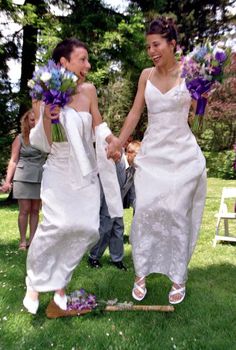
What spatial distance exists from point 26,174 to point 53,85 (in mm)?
3592

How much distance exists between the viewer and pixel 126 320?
409 cm

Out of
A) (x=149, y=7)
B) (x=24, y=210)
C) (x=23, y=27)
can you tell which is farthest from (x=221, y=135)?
(x=24, y=210)

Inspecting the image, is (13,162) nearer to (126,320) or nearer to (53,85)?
(53,85)

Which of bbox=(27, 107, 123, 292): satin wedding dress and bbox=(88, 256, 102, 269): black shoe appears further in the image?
bbox=(88, 256, 102, 269): black shoe

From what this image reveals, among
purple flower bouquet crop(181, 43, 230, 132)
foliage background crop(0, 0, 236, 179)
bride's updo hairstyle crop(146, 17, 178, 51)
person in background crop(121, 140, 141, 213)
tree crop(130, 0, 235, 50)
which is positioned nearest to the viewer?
purple flower bouquet crop(181, 43, 230, 132)

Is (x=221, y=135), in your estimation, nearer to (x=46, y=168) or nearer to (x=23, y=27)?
(x=23, y=27)

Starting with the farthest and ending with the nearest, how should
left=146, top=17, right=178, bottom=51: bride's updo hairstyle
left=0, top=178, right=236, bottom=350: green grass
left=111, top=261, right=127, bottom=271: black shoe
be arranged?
left=111, top=261, right=127, bottom=271: black shoe, left=146, top=17, right=178, bottom=51: bride's updo hairstyle, left=0, top=178, right=236, bottom=350: green grass

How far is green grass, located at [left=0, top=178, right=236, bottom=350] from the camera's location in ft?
11.8

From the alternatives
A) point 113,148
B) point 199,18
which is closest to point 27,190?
point 113,148

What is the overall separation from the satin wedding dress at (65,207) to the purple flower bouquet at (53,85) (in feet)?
0.62

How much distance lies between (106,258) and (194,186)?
→ 2573mm

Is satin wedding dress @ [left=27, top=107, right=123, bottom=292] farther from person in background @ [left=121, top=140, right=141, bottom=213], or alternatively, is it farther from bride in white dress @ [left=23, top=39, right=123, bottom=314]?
person in background @ [left=121, top=140, right=141, bottom=213]

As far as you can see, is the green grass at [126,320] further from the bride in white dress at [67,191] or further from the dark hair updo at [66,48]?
the dark hair updo at [66,48]

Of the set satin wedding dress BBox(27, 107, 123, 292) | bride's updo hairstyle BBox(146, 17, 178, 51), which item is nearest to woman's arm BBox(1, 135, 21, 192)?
satin wedding dress BBox(27, 107, 123, 292)
